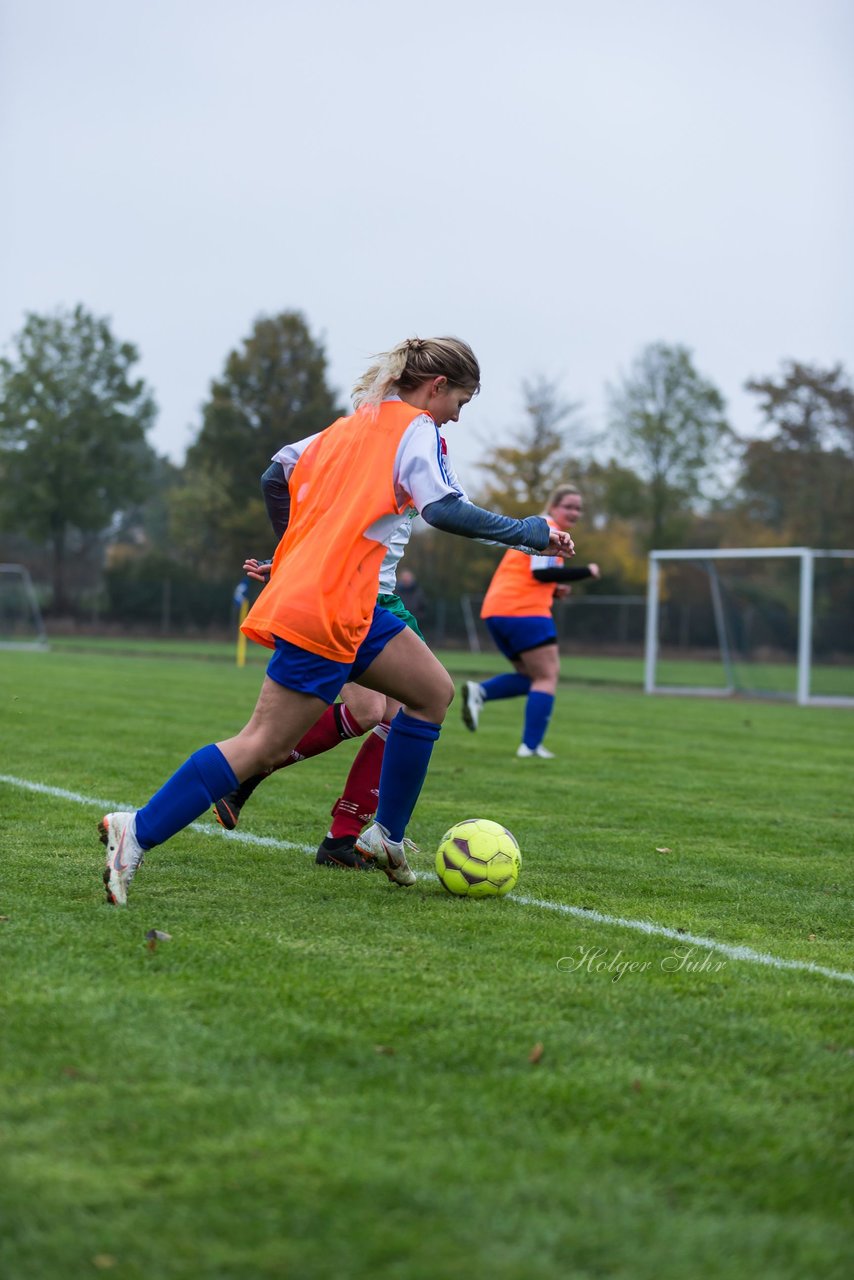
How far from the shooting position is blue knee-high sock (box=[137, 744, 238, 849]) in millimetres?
4020

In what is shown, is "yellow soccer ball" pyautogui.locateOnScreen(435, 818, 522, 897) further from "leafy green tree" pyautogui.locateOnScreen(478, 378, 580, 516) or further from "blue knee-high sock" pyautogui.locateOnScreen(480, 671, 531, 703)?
"leafy green tree" pyautogui.locateOnScreen(478, 378, 580, 516)

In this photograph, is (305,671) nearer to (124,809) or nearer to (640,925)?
(640,925)

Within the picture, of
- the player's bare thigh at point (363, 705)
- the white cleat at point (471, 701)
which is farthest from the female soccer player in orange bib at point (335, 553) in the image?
the white cleat at point (471, 701)

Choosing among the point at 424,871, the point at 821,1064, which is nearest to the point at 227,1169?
the point at 821,1064

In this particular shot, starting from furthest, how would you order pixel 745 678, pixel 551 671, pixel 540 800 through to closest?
pixel 745 678, pixel 551 671, pixel 540 800

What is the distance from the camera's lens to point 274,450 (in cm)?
5459

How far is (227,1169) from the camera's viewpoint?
2137 millimetres

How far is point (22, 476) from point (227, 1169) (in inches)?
2295

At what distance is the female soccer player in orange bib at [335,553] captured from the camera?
13.3 ft

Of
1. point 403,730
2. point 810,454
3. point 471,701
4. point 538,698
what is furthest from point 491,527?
point 810,454

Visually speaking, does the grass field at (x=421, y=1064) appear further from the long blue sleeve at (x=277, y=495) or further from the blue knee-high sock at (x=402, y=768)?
the long blue sleeve at (x=277, y=495)

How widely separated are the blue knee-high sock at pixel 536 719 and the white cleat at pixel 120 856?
20.5 feet

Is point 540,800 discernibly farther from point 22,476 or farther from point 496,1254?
point 22,476

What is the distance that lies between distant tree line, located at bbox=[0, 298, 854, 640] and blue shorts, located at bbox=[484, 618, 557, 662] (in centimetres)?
3588
